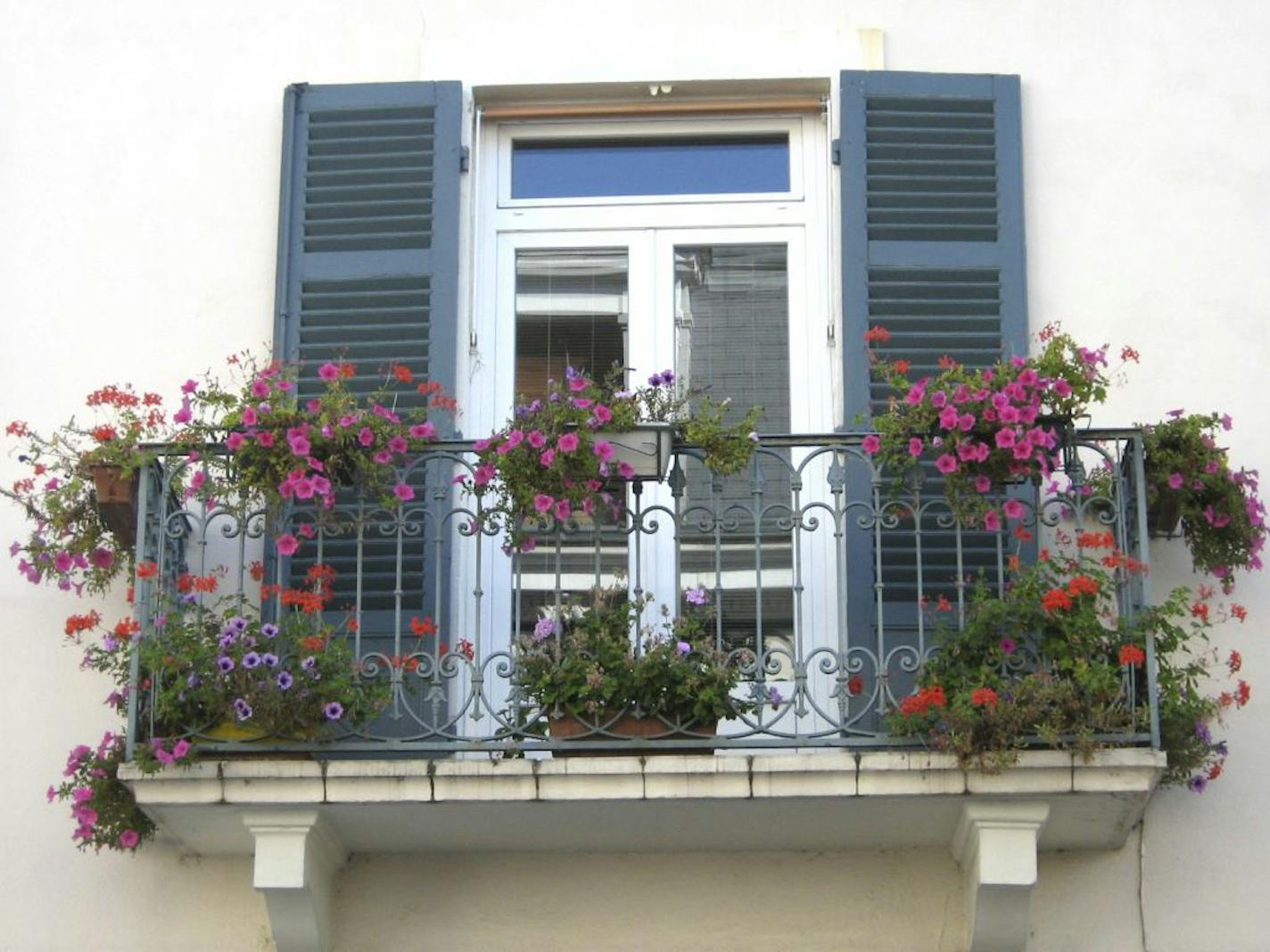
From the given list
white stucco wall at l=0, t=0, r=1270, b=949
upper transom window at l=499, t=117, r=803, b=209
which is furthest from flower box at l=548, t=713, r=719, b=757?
upper transom window at l=499, t=117, r=803, b=209

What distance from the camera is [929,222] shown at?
8969 millimetres

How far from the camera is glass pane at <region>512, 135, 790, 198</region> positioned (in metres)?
9.29

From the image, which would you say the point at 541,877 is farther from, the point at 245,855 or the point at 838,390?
the point at 838,390

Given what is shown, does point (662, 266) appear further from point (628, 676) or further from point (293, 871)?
point (293, 871)

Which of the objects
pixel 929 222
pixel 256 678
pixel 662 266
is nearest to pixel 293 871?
pixel 256 678

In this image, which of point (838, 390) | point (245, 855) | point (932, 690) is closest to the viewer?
point (932, 690)

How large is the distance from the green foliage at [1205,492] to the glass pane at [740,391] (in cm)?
112

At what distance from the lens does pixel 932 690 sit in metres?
7.76

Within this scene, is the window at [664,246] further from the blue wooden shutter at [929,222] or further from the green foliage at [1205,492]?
the green foliage at [1205,492]

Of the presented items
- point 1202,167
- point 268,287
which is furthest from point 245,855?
point 1202,167

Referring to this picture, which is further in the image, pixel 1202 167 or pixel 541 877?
pixel 1202 167

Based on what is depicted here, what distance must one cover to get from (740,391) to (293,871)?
7.17 ft

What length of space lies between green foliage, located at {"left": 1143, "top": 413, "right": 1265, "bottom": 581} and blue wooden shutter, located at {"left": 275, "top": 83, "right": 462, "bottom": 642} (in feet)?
7.08

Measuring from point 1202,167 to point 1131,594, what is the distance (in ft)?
5.47
